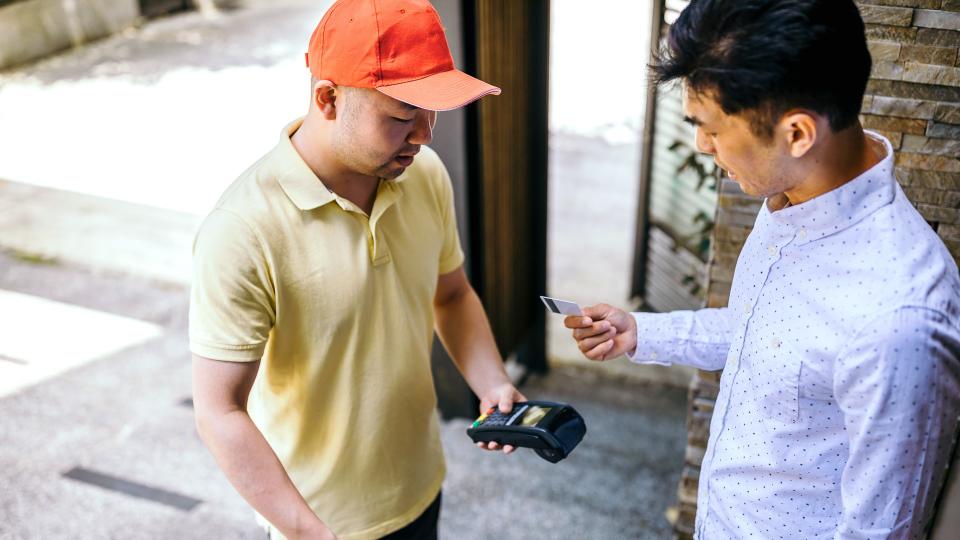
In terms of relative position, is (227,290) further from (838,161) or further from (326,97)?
(838,161)

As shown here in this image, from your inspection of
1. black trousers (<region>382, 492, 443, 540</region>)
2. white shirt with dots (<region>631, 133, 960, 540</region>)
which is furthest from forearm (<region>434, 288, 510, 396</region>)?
white shirt with dots (<region>631, 133, 960, 540</region>)

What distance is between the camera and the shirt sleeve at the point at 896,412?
3.69 ft

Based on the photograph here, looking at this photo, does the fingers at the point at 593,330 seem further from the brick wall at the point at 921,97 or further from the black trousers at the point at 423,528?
the brick wall at the point at 921,97

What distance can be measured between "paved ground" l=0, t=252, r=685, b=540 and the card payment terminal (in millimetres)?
1376

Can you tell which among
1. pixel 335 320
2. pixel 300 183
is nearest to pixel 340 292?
pixel 335 320

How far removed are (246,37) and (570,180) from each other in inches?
212

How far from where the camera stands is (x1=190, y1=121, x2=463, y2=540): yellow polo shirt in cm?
153

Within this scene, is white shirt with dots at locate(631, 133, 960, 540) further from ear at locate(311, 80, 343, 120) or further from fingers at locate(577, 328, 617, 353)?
ear at locate(311, 80, 343, 120)

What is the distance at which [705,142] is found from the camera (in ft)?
4.28

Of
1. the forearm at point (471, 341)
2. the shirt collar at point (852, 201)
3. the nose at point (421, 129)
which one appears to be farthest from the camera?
the forearm at point (471, 341)

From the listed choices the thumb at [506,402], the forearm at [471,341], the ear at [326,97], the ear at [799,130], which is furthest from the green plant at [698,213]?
the ear at [799,130]

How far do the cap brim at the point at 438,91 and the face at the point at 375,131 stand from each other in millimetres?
33

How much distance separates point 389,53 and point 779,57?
2.29 ft

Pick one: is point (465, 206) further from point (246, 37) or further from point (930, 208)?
point (246, 37)
